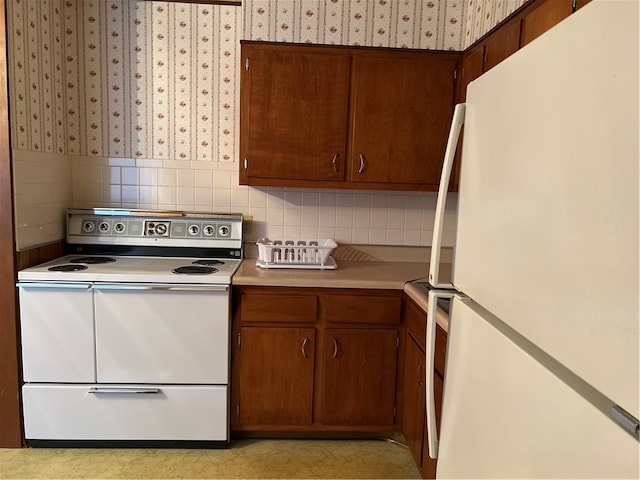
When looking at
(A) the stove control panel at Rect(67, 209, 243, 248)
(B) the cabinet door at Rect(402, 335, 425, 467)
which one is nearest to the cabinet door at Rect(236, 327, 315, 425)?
(B) the cabinet door at Rect(402, 335, 425, 467)

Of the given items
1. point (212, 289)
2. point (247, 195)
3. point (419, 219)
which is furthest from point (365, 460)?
point (247, 195)

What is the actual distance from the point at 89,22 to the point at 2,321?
167cm

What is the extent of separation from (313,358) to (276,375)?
0.67 feet

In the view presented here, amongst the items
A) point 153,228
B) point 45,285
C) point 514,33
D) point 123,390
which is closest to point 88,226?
point 153,228

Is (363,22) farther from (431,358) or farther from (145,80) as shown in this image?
(431,358)

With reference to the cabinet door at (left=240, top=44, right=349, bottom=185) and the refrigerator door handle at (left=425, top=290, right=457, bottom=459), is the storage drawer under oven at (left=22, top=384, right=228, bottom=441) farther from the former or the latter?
the refrigerator door handle at (left=425, top=290, right=457, bottom=459)

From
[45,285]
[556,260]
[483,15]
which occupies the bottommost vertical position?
[45,285]

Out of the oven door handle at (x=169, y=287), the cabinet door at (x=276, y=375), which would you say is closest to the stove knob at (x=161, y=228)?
the oven door handle at (x=169, y=287)

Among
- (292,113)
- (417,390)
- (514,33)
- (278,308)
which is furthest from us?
(292,113)

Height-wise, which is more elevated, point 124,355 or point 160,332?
point 160,332

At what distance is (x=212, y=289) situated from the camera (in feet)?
7.48

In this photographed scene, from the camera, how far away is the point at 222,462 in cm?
231

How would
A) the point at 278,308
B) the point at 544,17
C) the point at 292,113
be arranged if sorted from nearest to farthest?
1. the point at 544,17
2. the point at 278,308
3. the point at 292,113

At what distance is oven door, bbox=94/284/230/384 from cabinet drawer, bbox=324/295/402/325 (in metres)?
0.51
